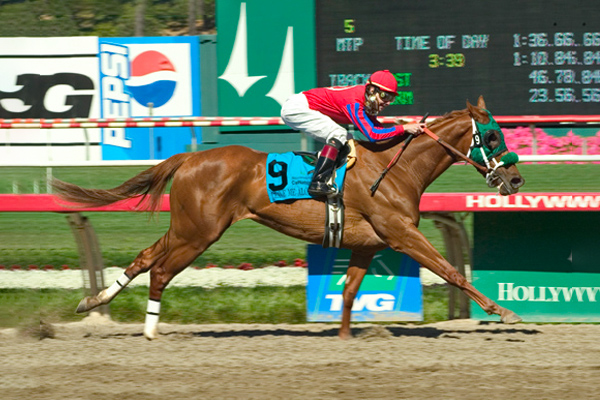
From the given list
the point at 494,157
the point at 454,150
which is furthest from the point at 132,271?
the point at 494,157

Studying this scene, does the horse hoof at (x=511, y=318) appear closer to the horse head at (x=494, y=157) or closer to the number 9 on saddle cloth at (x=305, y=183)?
the horse head at (x=494, y=157)

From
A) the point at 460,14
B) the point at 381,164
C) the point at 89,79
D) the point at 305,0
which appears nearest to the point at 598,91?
the point at 460,14

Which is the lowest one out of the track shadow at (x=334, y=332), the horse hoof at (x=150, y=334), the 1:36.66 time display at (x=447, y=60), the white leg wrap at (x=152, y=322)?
the track shadow at (x=334, y=332)

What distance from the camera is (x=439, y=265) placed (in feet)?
17.8

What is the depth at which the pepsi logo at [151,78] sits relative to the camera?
16125mm

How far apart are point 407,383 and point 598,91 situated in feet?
27.7

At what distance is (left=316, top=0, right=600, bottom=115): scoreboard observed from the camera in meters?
11.7

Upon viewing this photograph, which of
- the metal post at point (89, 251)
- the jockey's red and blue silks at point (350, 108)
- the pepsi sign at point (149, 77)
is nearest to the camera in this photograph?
the jockey's red and blue silks at point (350, 108)

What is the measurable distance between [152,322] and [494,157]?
8.45 ft

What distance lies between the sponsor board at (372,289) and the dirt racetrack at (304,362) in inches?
5.3

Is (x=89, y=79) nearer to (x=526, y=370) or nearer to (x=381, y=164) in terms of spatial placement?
(x=381, y=164)

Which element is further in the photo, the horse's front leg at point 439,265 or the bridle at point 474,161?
the bridle at point 474,161

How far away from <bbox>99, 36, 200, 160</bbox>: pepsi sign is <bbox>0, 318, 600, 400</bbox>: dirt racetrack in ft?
34.1

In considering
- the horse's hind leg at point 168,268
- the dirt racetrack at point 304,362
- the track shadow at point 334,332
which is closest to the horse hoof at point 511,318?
the dirt racetrack at point 304,362
